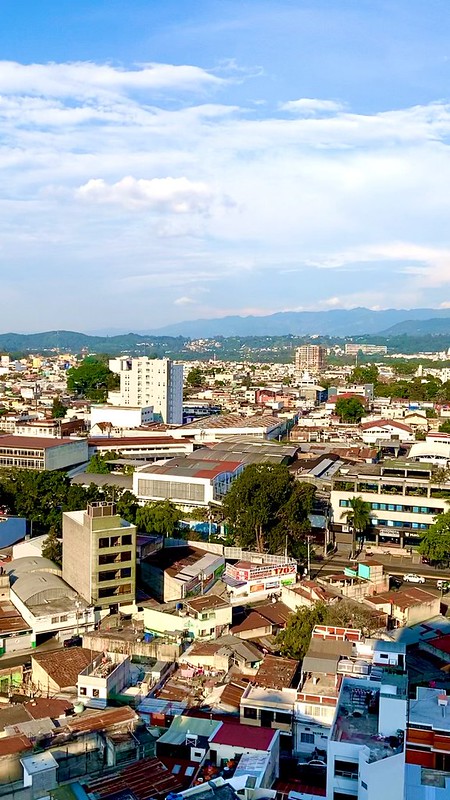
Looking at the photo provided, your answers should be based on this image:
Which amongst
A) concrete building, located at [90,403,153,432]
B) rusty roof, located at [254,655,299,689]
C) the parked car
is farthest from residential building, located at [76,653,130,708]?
concrete building, located at [90,403,153,432]

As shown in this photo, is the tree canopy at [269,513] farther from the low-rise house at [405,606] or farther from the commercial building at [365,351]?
the commercial building at [365,351]

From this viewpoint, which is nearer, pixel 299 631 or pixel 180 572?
pixel 299 631

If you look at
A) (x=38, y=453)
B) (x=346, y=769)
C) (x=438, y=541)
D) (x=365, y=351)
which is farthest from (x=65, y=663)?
(x=365, y=351)

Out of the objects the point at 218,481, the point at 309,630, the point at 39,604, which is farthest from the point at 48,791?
the point at 218,481

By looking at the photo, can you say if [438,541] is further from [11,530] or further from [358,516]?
[11,530]

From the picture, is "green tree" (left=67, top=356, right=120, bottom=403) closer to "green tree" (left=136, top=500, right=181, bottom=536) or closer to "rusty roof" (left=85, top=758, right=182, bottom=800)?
"green tree" (left=136, top=500, right=181, bottom=536)

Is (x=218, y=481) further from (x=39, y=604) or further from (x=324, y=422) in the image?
(x=324, y=422)
